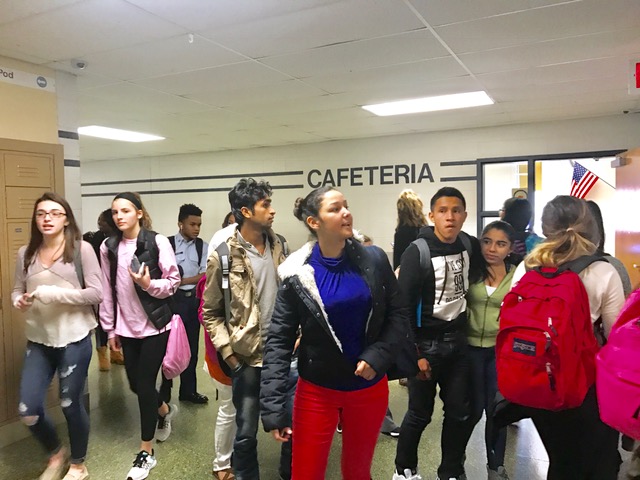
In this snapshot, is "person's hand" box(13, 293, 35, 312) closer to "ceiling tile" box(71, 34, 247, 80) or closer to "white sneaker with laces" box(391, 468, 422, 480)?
"ceiling tile" box(71, 34, 247, 80)

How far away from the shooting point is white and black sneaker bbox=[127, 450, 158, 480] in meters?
2.75

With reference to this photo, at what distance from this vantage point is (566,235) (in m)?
1.80

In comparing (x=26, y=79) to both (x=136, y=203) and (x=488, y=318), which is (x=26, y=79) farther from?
(x=488, y=318)

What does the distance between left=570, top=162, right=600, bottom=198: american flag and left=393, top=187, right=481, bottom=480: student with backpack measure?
594 cm

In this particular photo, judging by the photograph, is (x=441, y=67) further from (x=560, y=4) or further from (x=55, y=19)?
(x=55, y=19)

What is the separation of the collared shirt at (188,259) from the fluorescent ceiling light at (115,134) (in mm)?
2779

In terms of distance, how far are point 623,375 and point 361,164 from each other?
6017 mm

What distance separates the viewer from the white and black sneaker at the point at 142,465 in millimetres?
2748

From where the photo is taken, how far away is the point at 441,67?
3.73m

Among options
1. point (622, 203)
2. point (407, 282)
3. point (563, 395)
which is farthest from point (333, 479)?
point (622, 203)

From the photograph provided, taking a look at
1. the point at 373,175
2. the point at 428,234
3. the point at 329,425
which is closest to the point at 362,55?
the point at 428,234

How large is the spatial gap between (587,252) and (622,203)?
3.19m

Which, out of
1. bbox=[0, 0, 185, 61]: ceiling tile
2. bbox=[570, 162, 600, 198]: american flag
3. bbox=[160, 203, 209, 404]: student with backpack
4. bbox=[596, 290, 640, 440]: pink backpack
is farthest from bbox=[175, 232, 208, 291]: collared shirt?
bbox=[570, 162, 600, 198]: american flag

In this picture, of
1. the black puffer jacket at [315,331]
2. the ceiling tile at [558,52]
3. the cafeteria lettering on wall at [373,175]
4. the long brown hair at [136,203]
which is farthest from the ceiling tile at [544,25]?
the cafeteria lettering on wall at [373,175]
